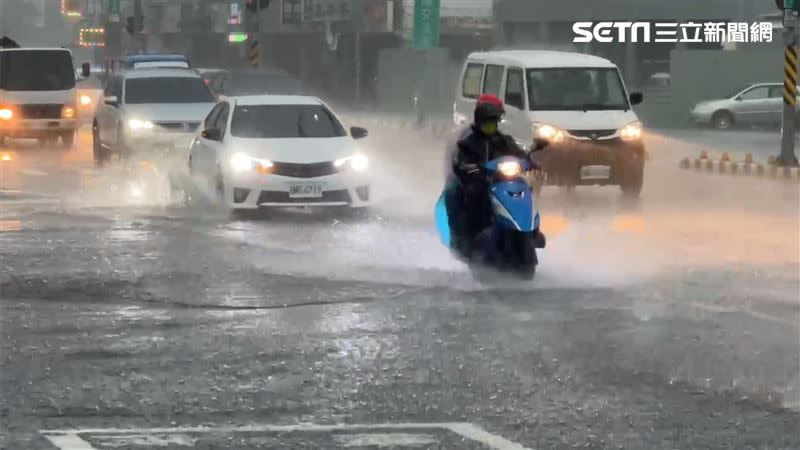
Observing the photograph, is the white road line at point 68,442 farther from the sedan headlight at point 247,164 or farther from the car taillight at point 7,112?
the car taillight at point 7,112

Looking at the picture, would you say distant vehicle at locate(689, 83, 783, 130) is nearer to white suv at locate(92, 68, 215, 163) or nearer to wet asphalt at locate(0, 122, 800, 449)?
white suv at locate(92, 68, 215, 163)

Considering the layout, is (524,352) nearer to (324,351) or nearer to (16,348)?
(324,351)

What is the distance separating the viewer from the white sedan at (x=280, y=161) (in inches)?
776

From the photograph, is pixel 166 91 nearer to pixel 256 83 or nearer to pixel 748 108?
pixel 256 83

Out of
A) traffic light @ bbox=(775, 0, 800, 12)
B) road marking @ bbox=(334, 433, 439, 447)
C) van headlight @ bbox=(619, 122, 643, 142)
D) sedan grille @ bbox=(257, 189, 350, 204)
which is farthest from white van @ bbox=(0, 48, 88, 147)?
road marking @ bbox=(334, 433, 439, 447)

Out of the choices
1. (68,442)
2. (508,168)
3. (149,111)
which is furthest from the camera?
(149,111)

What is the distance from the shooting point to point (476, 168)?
1440 centimetres

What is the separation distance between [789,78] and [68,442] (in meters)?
22.1

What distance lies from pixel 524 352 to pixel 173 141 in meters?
17.6

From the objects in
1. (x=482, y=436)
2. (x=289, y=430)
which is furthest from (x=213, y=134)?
(x=482, y=436)

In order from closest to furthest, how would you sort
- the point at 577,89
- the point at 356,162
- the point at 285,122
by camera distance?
1. the point at 356,162
2. the point at 285,122
3. the point at 577,89

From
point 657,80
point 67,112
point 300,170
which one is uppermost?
point 300,170

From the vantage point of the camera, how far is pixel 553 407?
8781mm

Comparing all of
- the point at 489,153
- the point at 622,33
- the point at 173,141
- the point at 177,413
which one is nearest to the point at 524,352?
the point at 177,413
